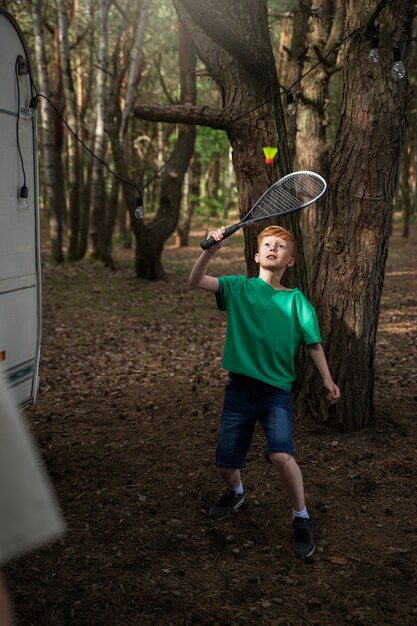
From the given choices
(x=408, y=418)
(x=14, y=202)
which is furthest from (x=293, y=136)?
(x=14, y=202)

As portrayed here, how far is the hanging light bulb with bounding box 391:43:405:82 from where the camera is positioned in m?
4.88

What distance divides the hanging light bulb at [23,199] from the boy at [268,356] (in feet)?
4.92

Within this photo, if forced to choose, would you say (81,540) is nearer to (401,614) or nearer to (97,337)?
(401,614)

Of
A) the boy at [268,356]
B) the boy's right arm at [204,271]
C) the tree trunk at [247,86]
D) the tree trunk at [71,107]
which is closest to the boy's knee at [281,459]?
the boy at [268,356]

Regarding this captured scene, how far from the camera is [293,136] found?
12.5 meters

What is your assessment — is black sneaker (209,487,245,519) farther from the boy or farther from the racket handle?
the racket handle

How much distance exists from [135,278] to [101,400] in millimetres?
9641

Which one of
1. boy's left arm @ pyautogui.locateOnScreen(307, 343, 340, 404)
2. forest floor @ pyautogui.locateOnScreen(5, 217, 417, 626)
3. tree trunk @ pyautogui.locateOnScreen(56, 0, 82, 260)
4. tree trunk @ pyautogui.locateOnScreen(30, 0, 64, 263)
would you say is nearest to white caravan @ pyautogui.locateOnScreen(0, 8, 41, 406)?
forest floor @ pyautogui.locateOnScreen(5, 217, 417, 626)

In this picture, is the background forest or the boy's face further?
the boy's face

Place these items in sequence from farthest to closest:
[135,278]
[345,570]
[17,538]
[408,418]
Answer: [135,278] < [408,418] < [345,570] < [17,538]

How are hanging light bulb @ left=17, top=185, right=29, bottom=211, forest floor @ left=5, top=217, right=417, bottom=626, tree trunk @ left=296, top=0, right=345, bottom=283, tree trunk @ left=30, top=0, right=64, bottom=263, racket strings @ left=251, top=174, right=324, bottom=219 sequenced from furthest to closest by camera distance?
1. tree trunk @ left=30, top=0, right=64, bottom=263
2. tree trunk @ left=296, top=0, right=345, bottom=283
3. hanging light bulb @ left=17, top=185, right=29, bottom=211
4. racket strings @ left=251, top=174, right=324, bottom=219
5. forest floor @ left=5, top=217, right=417, bottom=626

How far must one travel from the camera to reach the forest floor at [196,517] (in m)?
3.47

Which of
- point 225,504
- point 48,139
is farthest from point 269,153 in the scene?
point 48,139

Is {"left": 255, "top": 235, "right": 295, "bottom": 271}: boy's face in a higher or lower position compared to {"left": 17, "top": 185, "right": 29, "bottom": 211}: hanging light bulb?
lower
